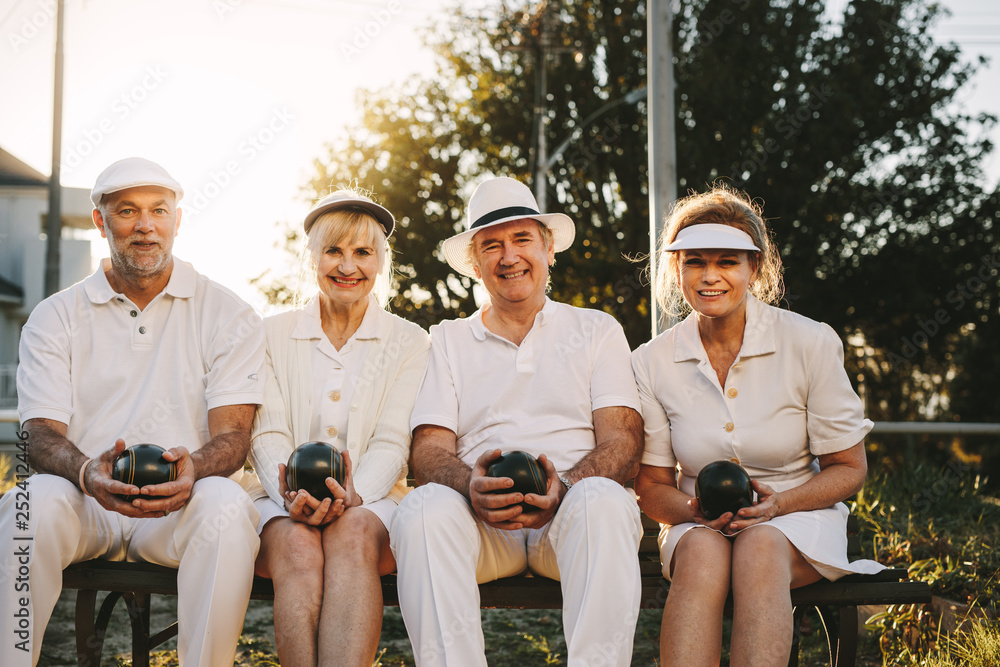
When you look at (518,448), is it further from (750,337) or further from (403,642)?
(403,642)

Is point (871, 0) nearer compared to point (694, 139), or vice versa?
point (694, 139)

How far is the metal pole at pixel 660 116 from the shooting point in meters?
6.99

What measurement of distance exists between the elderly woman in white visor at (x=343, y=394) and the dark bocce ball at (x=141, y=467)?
0.41m

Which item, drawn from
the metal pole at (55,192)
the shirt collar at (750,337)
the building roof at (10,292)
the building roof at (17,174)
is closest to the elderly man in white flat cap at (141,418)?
the shirt collar at (750,337)

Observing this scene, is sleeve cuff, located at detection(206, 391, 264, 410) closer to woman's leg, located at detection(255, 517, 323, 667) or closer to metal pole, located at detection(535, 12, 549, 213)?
woman's leg, located at detection(255, 517, 323, 667)

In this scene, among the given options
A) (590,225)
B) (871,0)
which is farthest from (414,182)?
(871,0)

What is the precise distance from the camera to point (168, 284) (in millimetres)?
3854

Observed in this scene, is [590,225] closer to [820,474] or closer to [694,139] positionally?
[694,139]

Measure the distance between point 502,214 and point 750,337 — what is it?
115 centimetres

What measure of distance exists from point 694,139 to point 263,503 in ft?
49.8

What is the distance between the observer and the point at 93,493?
3229 mm

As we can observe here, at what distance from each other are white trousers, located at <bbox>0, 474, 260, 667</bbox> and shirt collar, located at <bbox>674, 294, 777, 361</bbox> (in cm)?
183

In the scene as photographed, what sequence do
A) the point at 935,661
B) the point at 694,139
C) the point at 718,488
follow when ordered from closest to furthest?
the point at 718,488, the point at 935,661, the point at 694,139

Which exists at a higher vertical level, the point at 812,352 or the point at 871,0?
the point at 871,0
